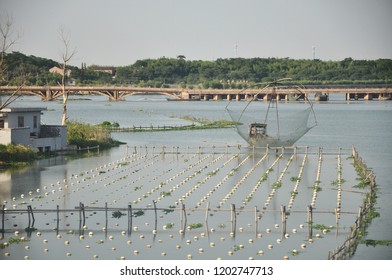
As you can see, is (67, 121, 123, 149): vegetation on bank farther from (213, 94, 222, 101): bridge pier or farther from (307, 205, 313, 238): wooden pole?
(213, 94, 222, 101): bridge pier

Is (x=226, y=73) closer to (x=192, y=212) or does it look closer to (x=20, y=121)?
(x=20, y=121)

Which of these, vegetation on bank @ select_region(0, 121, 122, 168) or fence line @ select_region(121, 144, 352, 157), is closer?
vegetation on bank @ select_region(0, 121, 122, 168)

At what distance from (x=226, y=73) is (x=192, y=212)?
128m

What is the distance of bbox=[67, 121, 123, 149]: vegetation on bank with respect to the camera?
138 ft

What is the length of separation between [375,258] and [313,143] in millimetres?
32720

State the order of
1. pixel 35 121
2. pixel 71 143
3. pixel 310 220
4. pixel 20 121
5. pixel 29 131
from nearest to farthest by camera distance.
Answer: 1. pixel 310 220
2. pixel 29 131
3. pixel 20 121
4. pixel 35 121
5. pixel 71 143

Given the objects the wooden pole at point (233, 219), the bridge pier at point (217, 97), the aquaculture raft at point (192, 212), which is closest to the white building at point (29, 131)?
the aquaculture raft at point (192, 212)

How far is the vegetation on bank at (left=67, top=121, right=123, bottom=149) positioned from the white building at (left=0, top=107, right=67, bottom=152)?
1470 millimetres

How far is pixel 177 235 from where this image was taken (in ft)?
69.5

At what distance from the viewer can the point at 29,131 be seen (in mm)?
37094

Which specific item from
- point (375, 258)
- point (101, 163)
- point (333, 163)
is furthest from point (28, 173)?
point (375, 258)

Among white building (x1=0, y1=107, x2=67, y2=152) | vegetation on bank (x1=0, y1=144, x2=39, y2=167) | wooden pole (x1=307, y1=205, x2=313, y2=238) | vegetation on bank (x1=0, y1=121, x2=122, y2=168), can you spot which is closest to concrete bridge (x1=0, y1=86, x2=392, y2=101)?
vegetation on bank (x1=0, y1=121, x2=122, y2=168)

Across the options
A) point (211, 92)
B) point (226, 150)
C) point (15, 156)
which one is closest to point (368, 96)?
point (211, 92)

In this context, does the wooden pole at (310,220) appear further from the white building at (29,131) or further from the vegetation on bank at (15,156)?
the white building at (29,131)
